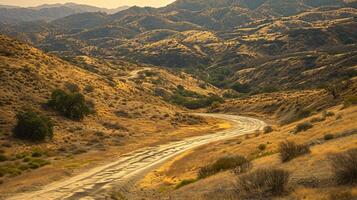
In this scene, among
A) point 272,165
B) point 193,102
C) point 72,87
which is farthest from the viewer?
point 193,102

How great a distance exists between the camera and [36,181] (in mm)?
31500

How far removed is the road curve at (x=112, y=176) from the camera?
2731cm

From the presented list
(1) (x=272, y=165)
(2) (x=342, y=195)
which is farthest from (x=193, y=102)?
(2) (x=342, y=195)

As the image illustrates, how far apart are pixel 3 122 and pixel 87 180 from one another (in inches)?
842

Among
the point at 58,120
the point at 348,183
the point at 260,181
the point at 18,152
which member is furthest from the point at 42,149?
the point at 348,183

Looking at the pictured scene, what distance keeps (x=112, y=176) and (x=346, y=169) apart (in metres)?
23.5

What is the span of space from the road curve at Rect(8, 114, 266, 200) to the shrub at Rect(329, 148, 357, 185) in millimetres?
16497

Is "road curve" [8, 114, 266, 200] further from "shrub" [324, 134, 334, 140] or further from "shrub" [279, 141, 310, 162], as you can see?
"shrub" [324, 134, 334, 140]

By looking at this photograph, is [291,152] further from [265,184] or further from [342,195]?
[342,195]

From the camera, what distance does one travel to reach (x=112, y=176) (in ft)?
111

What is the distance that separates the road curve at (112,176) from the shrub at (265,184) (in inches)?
506

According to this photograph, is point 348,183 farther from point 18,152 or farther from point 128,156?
point 18,152

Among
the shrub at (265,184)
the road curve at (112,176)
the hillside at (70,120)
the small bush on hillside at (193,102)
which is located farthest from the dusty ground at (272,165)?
the small bush on hillside at (193,102)

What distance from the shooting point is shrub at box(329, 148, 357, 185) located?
13.6m
